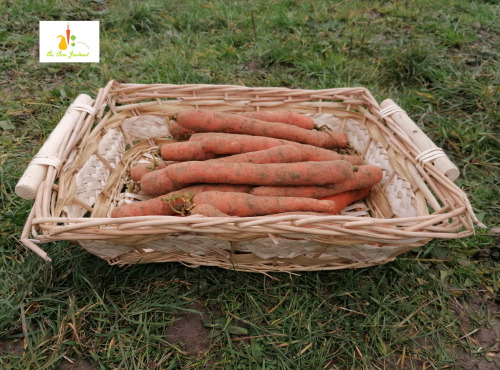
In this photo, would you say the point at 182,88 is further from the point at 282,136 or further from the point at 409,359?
the point at 409,359

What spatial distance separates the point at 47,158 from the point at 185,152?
55 cm

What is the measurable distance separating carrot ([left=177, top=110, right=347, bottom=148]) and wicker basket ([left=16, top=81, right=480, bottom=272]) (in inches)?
7.2

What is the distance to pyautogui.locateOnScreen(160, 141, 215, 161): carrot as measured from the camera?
158 cm

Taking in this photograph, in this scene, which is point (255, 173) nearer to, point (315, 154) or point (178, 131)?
point (315, 154)

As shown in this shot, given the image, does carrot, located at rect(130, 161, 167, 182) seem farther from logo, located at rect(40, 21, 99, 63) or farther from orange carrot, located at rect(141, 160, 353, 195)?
logo, located at rect(40, 21, 99, 63)

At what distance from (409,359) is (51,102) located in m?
2.43

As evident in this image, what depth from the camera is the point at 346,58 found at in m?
2.78

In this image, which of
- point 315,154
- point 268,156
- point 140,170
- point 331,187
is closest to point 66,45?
point 140,170

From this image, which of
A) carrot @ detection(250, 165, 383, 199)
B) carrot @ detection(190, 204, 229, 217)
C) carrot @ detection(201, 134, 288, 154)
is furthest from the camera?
carrot @ detection(201, 134, 288, 154)

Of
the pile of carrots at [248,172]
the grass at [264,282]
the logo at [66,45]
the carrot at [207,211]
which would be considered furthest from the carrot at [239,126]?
the logo at [66,45]

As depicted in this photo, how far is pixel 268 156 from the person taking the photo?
1519 mm

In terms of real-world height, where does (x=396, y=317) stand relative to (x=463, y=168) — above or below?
below

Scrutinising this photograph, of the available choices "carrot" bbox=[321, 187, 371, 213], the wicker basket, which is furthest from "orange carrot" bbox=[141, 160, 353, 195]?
the wicker basket

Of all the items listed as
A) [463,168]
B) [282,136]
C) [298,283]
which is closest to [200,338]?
[298,283]
